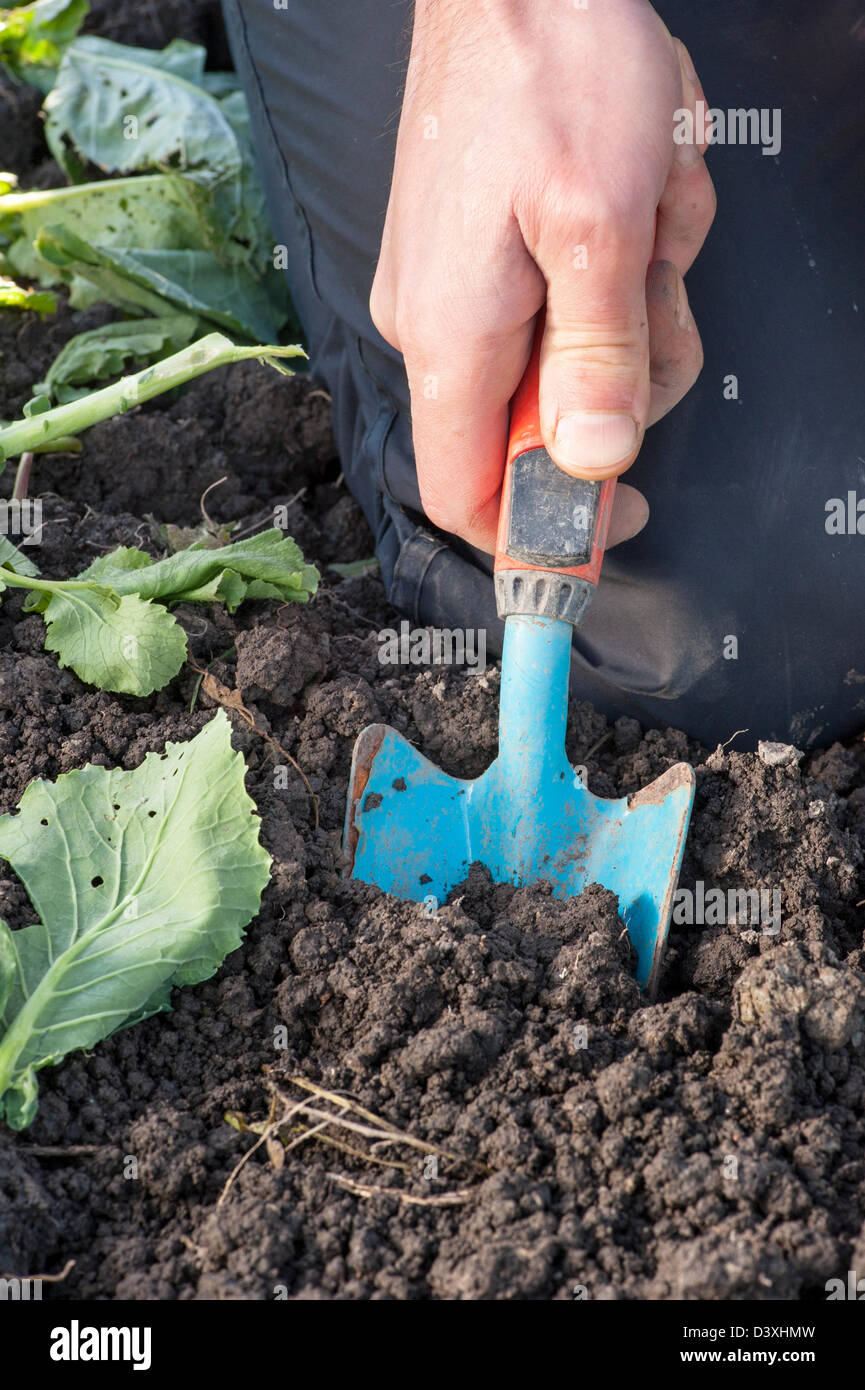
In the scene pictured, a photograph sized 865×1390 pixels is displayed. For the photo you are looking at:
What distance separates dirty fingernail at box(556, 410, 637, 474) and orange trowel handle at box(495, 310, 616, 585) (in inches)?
2.1

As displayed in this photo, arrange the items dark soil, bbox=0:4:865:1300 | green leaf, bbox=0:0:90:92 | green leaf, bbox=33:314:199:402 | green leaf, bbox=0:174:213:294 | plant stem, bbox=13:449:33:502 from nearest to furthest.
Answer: dark soil, bbox=0:4:865:1300 → plant stem, bbox=13:449:33:502 → green leaf, bbox=33:314:199:402 → green leaf, bbox=0:174:213:294 → green leaf, bbox=0:0:90:92

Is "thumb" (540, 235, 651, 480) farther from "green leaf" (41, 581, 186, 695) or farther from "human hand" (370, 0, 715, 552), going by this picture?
"green leaf" (41, 581, 186, 695)

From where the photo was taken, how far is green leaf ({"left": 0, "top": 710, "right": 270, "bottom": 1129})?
4.94 feet

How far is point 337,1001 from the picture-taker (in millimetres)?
1565

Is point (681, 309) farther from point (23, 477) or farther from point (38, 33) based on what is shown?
point (38, 33)

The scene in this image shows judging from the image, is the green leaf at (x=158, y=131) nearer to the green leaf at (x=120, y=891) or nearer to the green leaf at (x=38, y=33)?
the green leaf at (x=38, y=33)

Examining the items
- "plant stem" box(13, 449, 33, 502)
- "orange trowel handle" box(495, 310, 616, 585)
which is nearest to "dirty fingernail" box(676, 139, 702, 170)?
"orange trowel handle" box(495, 310, 616, 585)

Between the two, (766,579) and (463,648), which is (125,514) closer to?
(463,648)

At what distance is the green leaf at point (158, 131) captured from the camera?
301 centimetres

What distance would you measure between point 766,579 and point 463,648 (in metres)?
0.55

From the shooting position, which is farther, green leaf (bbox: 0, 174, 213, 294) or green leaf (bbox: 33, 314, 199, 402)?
green leaf (bbox: 0, 174, 213, 294)

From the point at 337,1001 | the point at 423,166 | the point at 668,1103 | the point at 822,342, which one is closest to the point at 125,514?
the point at 423,166

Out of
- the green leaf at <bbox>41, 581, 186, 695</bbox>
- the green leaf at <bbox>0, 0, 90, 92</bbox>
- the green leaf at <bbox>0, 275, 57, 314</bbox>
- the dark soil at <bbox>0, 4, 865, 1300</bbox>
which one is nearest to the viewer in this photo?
the dark soil at <bbox>0, 4, 865, 1300</bbox>
